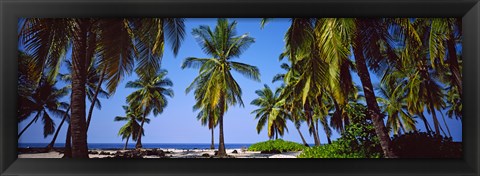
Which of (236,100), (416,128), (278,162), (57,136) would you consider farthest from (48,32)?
(416,128)

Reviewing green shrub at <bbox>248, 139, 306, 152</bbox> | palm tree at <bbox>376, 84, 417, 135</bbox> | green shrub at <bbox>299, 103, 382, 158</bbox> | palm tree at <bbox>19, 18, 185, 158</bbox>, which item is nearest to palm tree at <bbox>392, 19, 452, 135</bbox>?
palm tree at <bbox>376, 84, 417, 135</bbox>

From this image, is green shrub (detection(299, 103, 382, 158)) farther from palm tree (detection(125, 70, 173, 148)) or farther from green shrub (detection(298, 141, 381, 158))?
palm tree (detection(125, 70, 173, 148))

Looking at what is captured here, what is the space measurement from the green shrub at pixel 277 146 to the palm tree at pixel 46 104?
7.03 feet

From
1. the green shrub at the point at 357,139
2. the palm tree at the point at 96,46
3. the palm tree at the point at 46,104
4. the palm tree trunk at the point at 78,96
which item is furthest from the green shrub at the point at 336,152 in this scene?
the palm tree at the point at 46,104

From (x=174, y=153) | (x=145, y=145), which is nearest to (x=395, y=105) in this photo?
(x=174, y=153)

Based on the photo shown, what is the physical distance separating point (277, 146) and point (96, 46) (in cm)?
257

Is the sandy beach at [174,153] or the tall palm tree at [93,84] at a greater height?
the tall palm tree at [93,84]

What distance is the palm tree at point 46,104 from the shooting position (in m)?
3.92

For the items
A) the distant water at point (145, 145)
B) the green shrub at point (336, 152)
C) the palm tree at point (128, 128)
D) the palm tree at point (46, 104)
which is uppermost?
the palm tree at point (46, 104)

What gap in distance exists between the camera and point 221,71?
21.8 ft

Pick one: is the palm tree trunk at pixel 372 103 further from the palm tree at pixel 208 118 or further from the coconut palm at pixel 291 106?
the palm tree at pixel 208 118

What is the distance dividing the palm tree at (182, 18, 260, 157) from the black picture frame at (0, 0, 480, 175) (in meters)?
2.58

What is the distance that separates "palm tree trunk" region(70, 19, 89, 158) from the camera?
4.23 m

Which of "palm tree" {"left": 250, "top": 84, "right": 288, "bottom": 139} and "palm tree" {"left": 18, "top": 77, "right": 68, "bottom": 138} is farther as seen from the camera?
"palm tree" {"left": 250, "top": 84, "right": 288, "bottom": 139}
